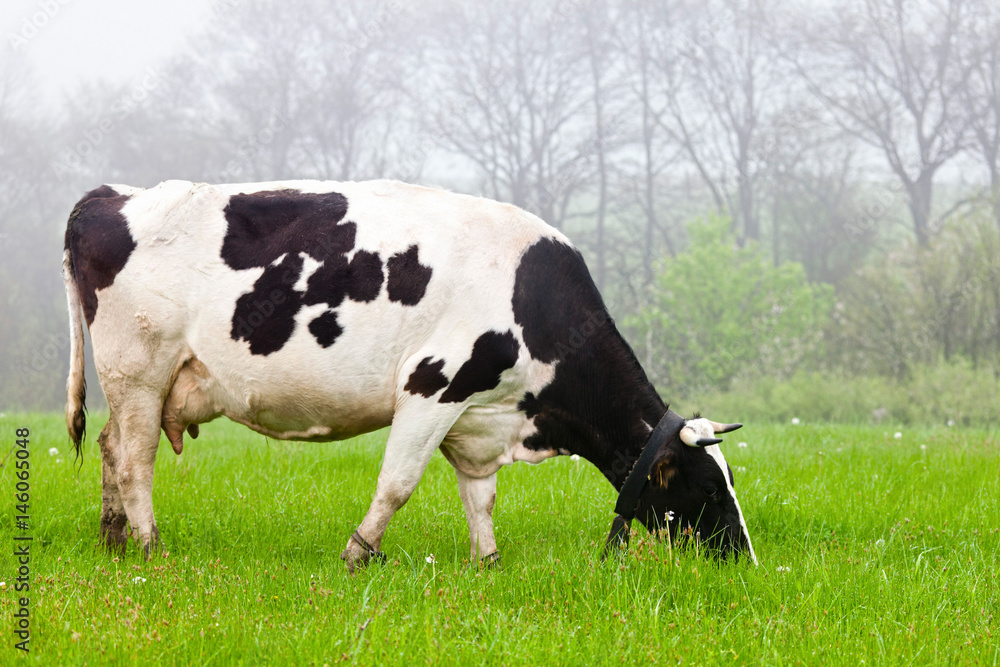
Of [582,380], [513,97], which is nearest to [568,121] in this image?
[513,97]

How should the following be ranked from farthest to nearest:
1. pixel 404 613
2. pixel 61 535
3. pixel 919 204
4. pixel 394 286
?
pixel 919 204 → pixel 61 535 → pixel 394 286 → pixel 404 613

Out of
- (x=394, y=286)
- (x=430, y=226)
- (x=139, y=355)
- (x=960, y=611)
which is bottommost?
(x=960, y=611)

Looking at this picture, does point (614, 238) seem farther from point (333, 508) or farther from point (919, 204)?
point (333, 508)

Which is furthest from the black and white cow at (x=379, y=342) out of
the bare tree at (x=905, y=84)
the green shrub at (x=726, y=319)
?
the bare tree at (x=905, y=84)

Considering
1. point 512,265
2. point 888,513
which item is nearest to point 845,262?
point 888,513

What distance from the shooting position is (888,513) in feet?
18.5

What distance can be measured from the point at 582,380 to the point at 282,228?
185cm

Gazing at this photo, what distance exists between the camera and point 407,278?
171 inches

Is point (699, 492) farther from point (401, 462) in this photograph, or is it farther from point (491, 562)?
point (401, 462)

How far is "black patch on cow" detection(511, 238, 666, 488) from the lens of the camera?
458 centimetres

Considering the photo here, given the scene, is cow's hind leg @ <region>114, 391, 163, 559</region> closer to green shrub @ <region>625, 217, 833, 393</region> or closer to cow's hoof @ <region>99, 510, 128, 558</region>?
cow's hoof @ <region>99, 510, 128, 558</region>

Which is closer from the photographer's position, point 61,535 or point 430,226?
point 430,226

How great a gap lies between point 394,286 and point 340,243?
39 cm

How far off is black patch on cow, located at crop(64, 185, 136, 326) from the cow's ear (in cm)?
305
